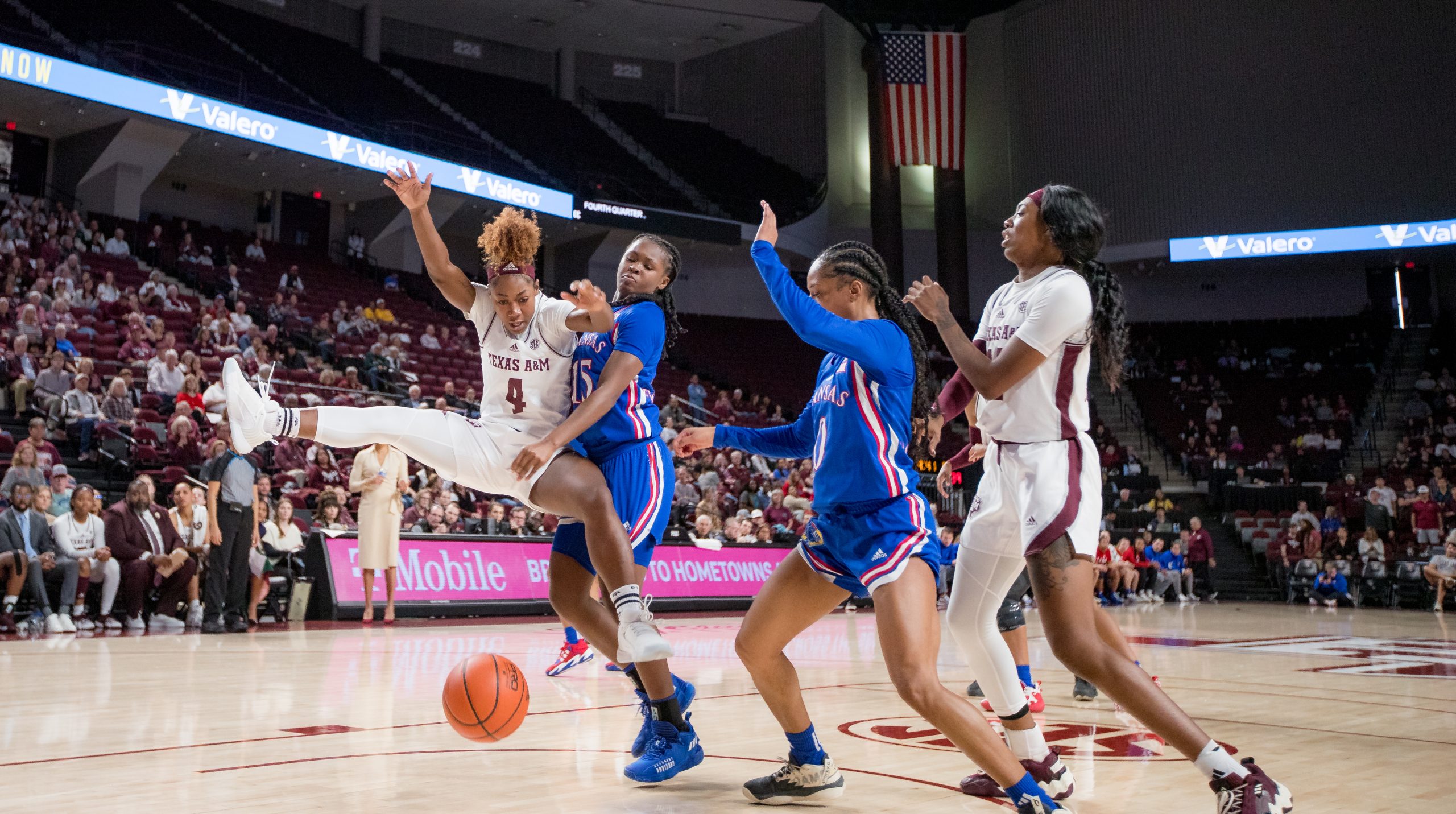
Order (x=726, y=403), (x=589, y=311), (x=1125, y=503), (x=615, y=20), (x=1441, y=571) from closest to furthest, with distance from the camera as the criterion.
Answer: (x=589, y=311)
(x=1441, y=571)
(x=1125, y=503)
(x=726, y=403)
(x=615, y=20)

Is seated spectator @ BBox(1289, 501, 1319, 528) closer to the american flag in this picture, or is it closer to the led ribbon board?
the led ribbon board

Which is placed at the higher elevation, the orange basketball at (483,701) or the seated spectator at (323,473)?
the seated spectator at (323,473)

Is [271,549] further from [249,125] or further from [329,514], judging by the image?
[249,125]

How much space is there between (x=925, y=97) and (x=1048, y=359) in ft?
85.9

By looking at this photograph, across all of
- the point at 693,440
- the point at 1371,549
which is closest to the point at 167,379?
the point at 693,440

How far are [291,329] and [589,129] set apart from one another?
1279cm

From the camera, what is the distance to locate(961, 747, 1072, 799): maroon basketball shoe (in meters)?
3.62

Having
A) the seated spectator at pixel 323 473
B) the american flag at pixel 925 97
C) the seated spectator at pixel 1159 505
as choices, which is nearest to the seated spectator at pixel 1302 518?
the seated spectator at pixel 1159 505

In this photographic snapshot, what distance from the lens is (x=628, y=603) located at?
158 inches

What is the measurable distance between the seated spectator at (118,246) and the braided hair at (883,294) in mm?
→ 18022

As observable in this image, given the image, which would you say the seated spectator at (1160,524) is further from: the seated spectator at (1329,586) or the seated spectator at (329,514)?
the seated spectator at (329,514)

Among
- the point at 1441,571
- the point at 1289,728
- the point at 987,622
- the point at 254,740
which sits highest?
the point at 987,622

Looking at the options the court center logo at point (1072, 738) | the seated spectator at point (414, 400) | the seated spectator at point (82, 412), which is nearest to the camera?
the court center logo at point (1072, 738)

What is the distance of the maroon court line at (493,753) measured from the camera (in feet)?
12.6
